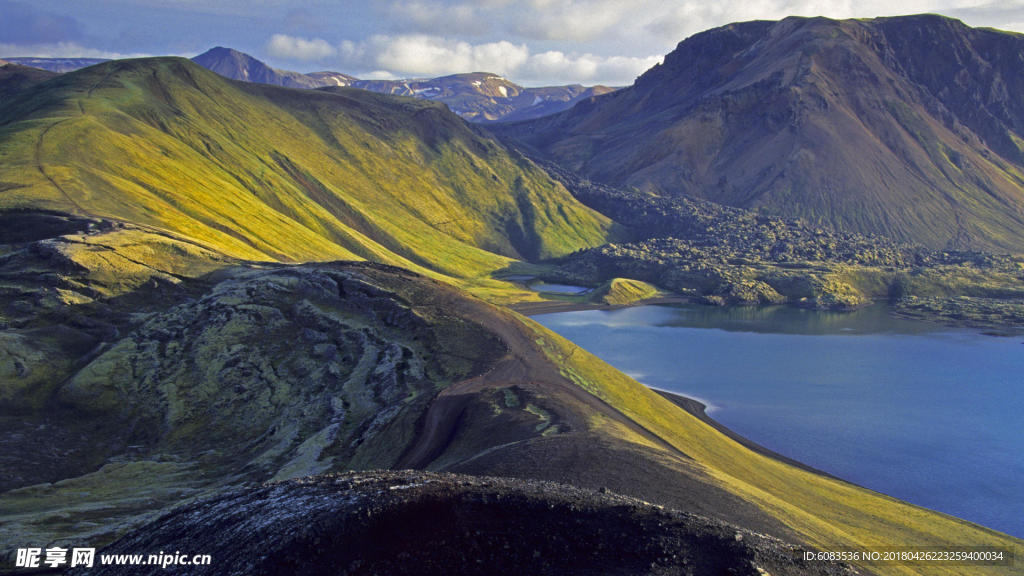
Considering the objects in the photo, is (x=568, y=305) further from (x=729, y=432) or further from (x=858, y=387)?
(x=729, y=432)

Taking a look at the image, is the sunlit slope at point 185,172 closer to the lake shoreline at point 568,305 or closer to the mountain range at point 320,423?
the mountain range at point 320,423

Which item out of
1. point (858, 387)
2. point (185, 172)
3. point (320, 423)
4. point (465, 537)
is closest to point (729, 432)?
point (858, 387)

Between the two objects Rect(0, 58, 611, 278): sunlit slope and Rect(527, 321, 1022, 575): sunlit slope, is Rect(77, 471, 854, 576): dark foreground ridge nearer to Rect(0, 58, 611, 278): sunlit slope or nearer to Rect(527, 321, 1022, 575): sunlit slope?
Rect(527, 321, 1022, 575): sunlit slope

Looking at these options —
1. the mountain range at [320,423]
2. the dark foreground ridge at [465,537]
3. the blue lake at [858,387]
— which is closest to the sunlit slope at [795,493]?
the mountain range at [320,423]

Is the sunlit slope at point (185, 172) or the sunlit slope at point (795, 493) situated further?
the sunlit slope at point (185, 172)

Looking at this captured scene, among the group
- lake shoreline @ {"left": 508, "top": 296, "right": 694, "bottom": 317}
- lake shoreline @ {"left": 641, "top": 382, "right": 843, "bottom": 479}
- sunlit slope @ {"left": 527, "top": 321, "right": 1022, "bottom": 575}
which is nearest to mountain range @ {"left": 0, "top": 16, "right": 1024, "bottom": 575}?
sunlit slope @ {"left": 527, "top": 321, "right": 1022, "bottom": 575}

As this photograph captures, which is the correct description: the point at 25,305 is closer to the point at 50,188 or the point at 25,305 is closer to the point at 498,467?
the point at 50,188

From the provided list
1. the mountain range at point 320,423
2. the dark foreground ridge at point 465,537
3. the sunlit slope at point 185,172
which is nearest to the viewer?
the dark foreground ridge at point 465,537
